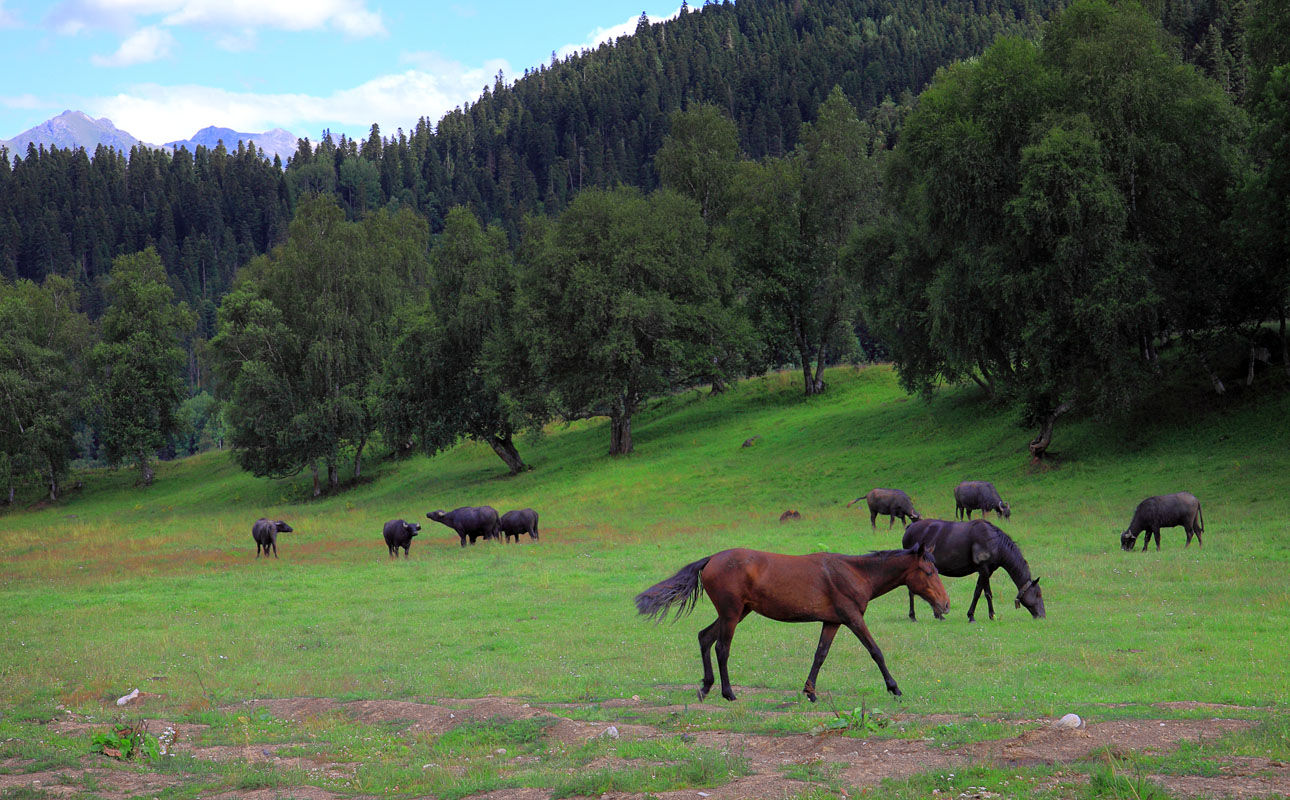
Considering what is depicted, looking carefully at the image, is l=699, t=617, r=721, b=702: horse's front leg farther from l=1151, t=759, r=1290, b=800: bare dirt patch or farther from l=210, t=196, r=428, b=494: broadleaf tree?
l=210, t=196, r=428, b=494: broadleaf tree

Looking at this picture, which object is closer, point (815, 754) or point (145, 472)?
point (815, 754)

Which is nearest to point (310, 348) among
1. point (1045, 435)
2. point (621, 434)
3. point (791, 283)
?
point (621, 434)

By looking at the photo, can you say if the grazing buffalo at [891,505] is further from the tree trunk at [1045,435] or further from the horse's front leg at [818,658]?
the horse's front leg at [818,658]

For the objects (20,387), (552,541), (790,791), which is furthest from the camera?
(20,387)

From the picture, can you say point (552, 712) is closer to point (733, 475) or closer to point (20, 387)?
point (733, 475)

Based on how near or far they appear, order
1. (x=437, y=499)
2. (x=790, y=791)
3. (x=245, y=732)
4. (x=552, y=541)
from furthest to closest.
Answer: (x=437, y=499) → (x=552, y=541) → (x=245, y=732) → (x=790, y=791)

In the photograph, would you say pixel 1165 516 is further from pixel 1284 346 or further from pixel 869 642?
pixel 1284 346

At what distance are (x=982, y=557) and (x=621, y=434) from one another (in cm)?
4529

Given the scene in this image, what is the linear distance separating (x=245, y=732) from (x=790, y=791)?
23.6 ft

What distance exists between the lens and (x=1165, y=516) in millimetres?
25438

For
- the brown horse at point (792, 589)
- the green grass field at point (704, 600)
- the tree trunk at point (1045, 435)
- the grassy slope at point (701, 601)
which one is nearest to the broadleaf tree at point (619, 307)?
the grassy slope at point (701, 601)

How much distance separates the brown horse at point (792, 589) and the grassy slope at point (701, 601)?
1213 millimetres

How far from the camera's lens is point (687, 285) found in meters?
61.3

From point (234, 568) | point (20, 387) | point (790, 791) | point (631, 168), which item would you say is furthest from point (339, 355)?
point (631, 168)
